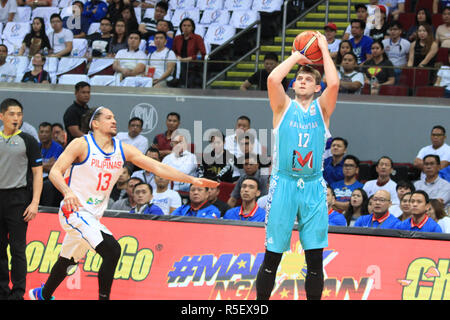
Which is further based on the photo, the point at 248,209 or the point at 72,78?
the point at 72,78

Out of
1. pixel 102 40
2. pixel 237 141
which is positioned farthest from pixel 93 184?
pixel 102 40

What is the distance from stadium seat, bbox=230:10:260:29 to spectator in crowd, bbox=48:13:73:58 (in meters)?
3.46

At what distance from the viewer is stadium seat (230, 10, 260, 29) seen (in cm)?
1573

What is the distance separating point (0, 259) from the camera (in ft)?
27.6

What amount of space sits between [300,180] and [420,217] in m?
2.86

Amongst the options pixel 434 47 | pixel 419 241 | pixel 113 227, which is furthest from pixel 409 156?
pixel 113 227

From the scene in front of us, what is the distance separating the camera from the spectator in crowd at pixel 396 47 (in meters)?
13.5

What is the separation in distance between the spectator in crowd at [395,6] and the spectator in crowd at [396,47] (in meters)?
1.02

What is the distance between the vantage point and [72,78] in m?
14.4

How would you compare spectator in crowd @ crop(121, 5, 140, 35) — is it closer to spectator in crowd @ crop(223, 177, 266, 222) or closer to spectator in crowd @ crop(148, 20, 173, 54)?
spectator in crowd @ crop(148, 20, 173, 54)

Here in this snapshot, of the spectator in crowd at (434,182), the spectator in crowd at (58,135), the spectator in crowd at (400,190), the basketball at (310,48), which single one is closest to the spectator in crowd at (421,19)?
the spectator in crowd at (434,182)

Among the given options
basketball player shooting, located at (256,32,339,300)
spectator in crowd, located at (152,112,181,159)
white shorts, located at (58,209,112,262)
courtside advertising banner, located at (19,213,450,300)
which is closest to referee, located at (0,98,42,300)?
white shorts, located at (58,209,112,262)

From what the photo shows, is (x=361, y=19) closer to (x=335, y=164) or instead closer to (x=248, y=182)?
(x=335, y=164)

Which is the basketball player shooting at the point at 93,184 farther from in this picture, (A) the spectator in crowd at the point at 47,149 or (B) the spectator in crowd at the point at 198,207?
(A) the spectator in crowd at the point at 47,149
